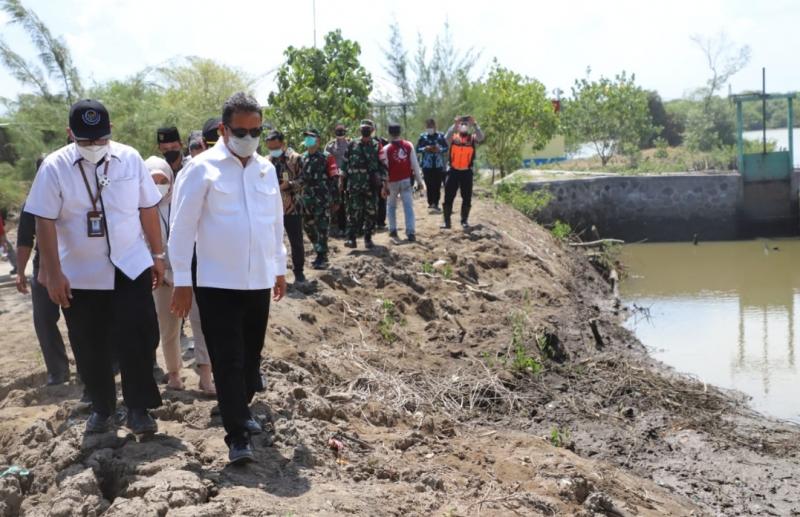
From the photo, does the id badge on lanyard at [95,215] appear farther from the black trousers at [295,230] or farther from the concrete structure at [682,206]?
the concrete structure at [682,206]

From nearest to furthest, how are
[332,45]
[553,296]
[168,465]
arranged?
[168,465] < [553,296] < [332,45]

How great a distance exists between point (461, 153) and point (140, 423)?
9799mm

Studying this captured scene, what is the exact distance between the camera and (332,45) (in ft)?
51.5

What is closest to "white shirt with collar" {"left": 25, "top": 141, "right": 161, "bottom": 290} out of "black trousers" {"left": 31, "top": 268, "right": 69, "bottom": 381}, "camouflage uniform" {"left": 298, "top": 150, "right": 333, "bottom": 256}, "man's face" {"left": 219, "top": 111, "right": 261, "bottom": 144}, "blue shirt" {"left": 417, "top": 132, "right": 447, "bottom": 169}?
"man's face" {"left": 219, "top": 111, "right": 261, "bottom": 144}

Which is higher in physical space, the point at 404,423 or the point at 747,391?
the point at 404,423

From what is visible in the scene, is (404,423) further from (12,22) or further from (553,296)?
(12,22)

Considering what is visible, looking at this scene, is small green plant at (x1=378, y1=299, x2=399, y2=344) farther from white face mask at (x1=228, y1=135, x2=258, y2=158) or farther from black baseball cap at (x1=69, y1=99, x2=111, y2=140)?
black baseball cap at (x1=69, y1=99, x2=111, y2=140)

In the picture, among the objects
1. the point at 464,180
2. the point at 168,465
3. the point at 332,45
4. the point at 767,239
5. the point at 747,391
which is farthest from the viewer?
the point at 767,239

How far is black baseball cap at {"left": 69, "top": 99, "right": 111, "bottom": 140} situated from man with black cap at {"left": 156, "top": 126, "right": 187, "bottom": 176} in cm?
167

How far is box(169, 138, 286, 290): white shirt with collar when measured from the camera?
188 inches

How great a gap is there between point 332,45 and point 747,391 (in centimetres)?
884

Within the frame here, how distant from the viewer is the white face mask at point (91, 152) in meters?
4.98

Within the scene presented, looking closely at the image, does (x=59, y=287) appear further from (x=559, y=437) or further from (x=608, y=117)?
(x=608, y=117)

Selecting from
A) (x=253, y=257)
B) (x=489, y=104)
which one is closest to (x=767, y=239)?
(x=489, y=104)
